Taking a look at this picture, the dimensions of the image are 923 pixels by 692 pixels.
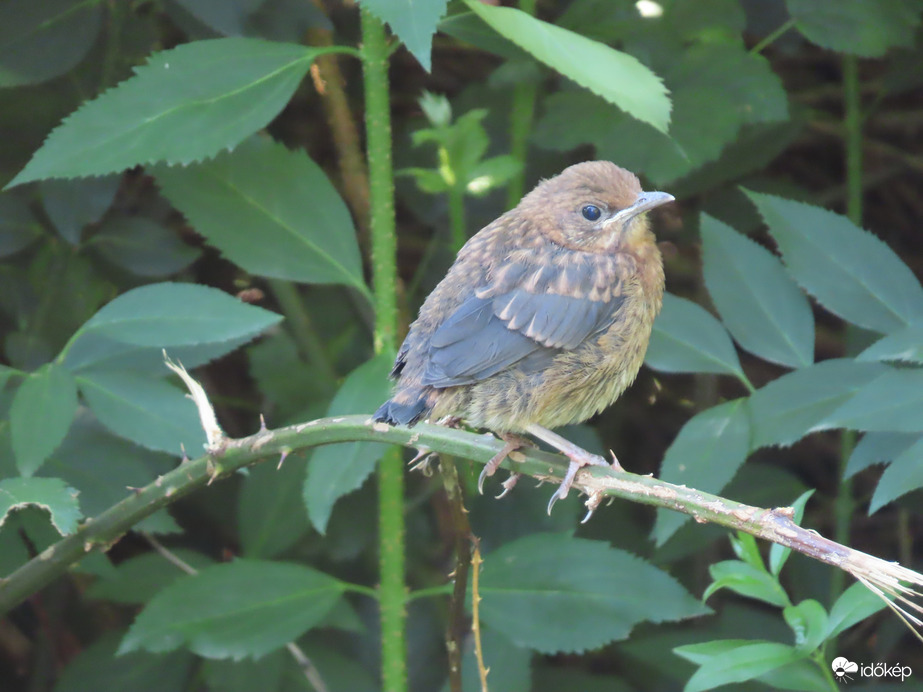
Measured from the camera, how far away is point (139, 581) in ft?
8.23

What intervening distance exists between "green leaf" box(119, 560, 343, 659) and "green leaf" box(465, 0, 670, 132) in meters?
1.20

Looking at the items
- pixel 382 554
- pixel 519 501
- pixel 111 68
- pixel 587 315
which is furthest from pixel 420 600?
pixel 111 68

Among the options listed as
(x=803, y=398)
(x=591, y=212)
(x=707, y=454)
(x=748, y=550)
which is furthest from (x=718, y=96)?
(x=748, y=550)

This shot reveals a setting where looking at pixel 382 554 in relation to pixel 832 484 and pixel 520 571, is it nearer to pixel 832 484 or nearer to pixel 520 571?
pixel 520 571

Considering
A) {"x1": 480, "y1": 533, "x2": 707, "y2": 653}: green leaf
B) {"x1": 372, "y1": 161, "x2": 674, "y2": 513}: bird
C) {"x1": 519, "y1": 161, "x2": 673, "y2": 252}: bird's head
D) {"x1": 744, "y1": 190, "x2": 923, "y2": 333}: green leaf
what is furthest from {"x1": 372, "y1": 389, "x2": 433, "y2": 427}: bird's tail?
{"x1": 744, "y1": 190, "x2": 923, "y2": 333}: green leaf

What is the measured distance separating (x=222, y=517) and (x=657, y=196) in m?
1.69

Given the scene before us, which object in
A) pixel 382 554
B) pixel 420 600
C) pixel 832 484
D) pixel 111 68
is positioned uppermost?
pixel 111 68

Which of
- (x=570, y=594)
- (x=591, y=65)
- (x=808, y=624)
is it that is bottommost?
(x=570, y=594)

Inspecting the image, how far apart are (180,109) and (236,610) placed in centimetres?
105

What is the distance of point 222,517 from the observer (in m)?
3.02

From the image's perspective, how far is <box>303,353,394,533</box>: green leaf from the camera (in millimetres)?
2072

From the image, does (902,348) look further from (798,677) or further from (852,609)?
(798,677)

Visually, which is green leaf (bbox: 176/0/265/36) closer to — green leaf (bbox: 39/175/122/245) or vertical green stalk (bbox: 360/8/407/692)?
vertical green stalk (bbox: 360/8/407/692)

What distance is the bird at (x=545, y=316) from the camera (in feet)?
6.03
